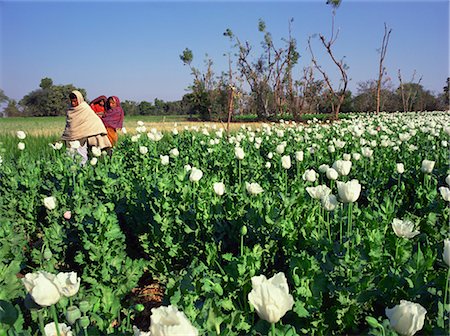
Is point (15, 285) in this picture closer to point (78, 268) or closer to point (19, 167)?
point (78, 268)

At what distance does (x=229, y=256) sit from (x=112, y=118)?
23.4 ft

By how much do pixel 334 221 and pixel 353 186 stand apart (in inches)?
27.5

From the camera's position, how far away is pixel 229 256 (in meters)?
2.62

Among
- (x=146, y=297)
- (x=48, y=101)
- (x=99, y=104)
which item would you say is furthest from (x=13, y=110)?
(x=146, y=297)

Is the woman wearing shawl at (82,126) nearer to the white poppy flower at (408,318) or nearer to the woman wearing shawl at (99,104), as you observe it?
the woman wearing shawl at (99,104)

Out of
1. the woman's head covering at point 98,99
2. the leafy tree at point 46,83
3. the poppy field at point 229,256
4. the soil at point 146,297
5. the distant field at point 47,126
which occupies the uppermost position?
the leafy tree at point 46,83

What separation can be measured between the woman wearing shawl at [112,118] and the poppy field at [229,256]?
3464 mm

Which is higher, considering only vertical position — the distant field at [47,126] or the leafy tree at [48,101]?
the leafy tree at [48,101]

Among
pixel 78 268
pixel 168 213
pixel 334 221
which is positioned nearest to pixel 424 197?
pixel 334 221

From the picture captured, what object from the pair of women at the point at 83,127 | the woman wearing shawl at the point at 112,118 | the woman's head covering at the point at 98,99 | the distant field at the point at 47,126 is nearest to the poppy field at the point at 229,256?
the pair of women at the point at 83,127

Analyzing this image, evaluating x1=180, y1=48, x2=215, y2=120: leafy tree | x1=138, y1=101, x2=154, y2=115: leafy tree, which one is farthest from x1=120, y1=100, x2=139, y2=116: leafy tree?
x1=180, y1=48, x2=215, y2=120: leafy tree

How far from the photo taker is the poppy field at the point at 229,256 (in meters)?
1.68

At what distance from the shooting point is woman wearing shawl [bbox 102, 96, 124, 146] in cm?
907

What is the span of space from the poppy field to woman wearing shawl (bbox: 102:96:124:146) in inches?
136
